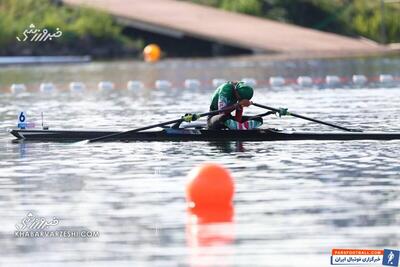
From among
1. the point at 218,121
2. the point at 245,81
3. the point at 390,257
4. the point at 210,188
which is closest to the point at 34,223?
the point at 210,188

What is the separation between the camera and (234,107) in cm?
2088

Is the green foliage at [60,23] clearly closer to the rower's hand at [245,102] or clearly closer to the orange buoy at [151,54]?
the orange buoy at [151,54]

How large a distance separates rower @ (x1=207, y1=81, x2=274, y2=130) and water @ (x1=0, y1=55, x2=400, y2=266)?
36cm

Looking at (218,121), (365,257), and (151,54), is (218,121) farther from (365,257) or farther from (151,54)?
(151,54)

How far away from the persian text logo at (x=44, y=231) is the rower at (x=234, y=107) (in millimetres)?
6964

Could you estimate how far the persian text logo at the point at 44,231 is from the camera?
13547 mm

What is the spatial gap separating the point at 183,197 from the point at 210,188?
816mm

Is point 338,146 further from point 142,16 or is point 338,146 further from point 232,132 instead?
point 142,16

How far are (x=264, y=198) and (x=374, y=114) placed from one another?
455 inches

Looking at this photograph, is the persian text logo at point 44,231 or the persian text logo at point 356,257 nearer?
the persian text logo at point 356,257

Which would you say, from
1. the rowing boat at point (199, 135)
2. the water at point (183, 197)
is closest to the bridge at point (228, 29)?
the water at point (183, 197)

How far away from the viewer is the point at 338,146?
2044 centimetres

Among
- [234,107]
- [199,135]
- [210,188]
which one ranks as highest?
[234,107]

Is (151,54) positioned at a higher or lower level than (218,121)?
higher
